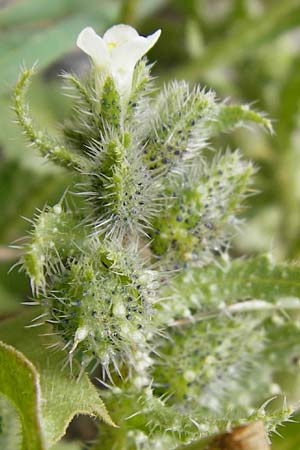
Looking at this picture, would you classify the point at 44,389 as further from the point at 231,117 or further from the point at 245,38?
the point at 245,38

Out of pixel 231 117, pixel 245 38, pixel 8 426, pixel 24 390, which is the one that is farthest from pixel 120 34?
pixel 245 38

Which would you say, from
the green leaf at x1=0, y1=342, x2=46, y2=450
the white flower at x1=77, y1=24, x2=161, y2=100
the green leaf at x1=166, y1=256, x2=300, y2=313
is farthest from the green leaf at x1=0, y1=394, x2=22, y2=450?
the white flower at x1=77, y1=24, x2=161, y2=100

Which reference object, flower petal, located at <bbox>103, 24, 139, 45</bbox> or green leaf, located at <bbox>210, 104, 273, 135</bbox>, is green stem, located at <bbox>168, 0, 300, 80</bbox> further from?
flower petal, located at <bbox>103, 24, 139, 45</bbox>

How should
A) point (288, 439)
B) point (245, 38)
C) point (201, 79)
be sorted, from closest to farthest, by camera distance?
point (288, 439) → point (245, 38) → point (201, 79)

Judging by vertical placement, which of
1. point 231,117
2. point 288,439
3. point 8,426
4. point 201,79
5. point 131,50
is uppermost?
point 131,50

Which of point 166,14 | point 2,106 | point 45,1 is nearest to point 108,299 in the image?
point 2,106

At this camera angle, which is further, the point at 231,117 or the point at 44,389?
the point at 231,117

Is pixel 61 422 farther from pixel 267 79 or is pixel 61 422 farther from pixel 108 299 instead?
pixel 267 79
